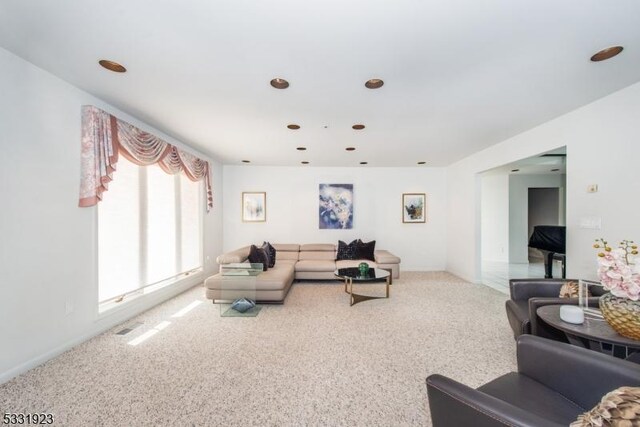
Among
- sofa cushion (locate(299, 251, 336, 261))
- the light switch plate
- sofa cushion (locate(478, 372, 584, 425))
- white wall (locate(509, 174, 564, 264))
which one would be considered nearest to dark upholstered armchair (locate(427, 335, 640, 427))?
sofa cushion (locate(478, 372, 584, 425))

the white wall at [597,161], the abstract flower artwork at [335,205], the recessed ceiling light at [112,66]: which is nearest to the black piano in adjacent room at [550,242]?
the white wall at [597,161]

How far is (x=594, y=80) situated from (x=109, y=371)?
5.01m

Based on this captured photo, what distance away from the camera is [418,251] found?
6336 mm

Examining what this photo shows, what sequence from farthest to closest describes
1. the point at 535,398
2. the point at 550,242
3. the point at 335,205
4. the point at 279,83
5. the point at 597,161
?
1. the point at 335,205
2. the point at 550,242
3. the point at 597,161
4. the point at 279,83
5. the point at 535,398

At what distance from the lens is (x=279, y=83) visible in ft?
8.06

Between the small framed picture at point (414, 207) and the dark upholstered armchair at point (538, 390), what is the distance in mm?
4989

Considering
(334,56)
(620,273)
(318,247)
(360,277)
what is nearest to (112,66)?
(334,56)

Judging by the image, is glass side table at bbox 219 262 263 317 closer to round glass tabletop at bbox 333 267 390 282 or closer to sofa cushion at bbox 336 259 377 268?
round glass tabletop at bbox 333 267 390 282

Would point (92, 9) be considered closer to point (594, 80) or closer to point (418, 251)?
point (594, 80)

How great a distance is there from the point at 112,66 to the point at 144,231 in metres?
2.20

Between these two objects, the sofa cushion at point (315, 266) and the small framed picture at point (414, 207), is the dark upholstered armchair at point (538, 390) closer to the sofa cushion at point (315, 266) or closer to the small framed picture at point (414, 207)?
the sofa cushion at point (315, 266)

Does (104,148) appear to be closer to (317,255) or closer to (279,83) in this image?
(279,83)

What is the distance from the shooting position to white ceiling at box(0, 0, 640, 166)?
1616mm

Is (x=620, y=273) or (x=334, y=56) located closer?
(x=620, y=273)
